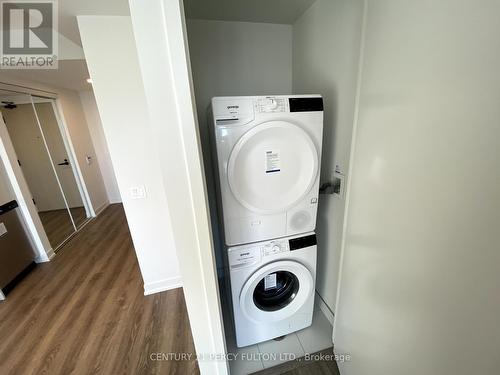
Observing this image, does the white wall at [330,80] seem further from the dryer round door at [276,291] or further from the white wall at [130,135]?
the white wall at [130,135]

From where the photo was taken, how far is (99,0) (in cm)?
121

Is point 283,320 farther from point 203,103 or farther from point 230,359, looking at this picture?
point 203,103

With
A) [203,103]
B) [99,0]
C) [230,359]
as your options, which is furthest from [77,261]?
[99,0]

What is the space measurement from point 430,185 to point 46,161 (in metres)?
4.33

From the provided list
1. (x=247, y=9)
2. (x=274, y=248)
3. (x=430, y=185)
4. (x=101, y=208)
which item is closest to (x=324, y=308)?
(x=274, y=248)

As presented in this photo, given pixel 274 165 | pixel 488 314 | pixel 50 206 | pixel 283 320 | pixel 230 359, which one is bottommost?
pixel 230 359

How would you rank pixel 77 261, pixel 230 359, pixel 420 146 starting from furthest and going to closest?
pixel 77 261 < pixel 230 359 < pixel 420 146

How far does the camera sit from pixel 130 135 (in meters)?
1.66

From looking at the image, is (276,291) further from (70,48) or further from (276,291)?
(70,48)

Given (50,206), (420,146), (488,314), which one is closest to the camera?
(488,314)

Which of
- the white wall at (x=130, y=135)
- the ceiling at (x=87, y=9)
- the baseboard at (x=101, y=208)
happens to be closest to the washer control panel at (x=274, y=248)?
the white wall at (x=130, y=135)

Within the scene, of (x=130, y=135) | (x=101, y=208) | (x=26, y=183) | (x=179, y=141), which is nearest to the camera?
(x=179, y=141)

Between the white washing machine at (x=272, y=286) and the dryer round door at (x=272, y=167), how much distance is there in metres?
0.30

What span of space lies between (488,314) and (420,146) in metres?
0.47
